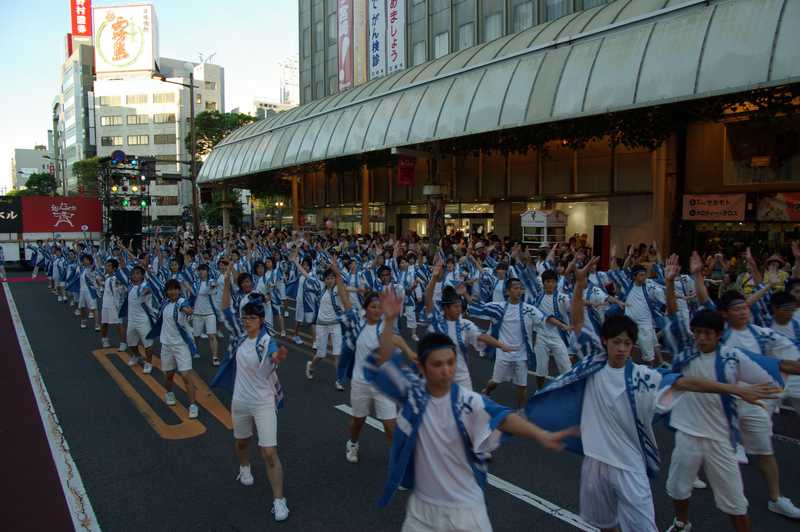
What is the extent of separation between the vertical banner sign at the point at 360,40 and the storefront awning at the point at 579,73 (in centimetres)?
675

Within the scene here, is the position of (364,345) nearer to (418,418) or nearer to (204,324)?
(418,418)

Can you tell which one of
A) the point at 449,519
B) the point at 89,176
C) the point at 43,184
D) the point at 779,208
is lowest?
the point at 449,519

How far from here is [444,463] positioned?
291cm

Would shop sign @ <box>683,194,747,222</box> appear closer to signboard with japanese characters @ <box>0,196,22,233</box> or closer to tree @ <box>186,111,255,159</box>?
signboard with japanese characters @ <box>0,196,22,233</box>

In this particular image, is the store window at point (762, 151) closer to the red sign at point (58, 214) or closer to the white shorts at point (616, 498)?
the white shorts at point (616, 498)

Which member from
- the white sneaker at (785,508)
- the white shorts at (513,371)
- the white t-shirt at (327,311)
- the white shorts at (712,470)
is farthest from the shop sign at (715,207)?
the white shorts at (712,470)

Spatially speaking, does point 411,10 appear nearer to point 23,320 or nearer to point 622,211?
point 622,211

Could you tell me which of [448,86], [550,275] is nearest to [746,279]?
[550,275]

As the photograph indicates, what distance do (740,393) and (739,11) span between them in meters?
12.7

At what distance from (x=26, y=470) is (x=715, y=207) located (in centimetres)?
1897

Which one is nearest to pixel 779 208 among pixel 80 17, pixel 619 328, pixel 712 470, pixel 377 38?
pixel 712 470

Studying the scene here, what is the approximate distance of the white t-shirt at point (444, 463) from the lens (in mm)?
2902

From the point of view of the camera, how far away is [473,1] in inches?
1021

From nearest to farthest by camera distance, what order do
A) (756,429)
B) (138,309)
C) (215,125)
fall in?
(756,429), (138,309), (215,125)
